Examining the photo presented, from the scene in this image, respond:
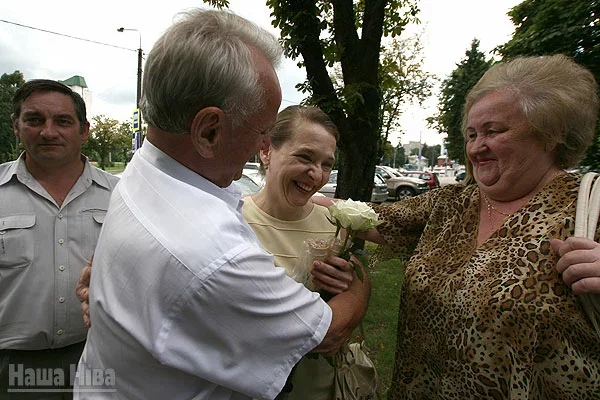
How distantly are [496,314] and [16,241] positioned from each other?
2567 millimetres

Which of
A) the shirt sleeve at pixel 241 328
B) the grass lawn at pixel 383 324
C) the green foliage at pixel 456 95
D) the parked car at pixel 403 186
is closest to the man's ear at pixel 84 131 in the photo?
the shirt sleeve at pixel 241 328

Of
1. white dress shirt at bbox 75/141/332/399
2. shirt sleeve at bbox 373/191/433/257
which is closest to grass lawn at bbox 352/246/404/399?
shirt sleeve at bbox 373/191/433/257

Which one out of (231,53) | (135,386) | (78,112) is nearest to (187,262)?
(135,386)

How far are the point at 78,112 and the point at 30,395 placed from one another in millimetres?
1845

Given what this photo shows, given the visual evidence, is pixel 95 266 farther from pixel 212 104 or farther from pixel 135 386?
pixel 212 104

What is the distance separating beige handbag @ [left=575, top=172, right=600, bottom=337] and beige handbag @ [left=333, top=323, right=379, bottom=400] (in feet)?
2.95

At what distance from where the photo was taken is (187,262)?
932mm

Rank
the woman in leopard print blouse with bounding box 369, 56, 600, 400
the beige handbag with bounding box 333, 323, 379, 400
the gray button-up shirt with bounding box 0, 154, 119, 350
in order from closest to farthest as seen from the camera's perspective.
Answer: the woman in leopard print blouse with bounding box 369, 56, 600, 400 < the beige handbag with bounding box 333, 323, 379, 400 < the gray button-up shirt with bounding box 0, 154, 119, 350

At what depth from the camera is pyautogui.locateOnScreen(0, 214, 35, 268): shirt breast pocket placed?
2.22 metres

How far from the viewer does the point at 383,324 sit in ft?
16.3

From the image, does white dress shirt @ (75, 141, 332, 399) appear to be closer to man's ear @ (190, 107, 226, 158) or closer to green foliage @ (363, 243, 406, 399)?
man's ear @ (190, 107, 226, 158)

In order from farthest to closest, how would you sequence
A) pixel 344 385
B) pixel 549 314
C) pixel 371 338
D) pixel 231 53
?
1. pixel 371 338
2. pixel 344 385
3. pixel 549 314
4. pixel 231 53

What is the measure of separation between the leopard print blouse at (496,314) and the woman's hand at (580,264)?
0.24ft

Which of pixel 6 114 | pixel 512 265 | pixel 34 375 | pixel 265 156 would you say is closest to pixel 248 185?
pixel 265 156
